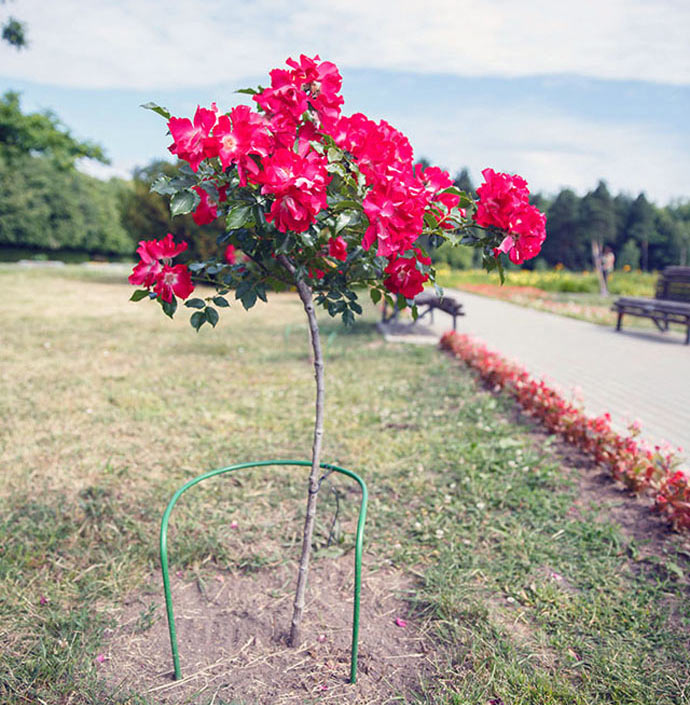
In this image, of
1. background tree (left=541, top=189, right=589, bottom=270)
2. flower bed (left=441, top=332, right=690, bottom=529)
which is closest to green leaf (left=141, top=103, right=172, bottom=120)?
flower bed (left=441, top=332, right=690, bottom=529)

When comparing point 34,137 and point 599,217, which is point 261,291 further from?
point 34,137

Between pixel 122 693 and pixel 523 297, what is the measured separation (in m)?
15.9

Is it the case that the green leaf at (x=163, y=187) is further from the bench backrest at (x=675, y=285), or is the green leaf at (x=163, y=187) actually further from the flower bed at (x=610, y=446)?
the bench backrest at (x=675, y=285)

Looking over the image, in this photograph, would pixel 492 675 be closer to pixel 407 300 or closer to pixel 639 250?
pixel 407 300

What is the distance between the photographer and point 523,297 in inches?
650

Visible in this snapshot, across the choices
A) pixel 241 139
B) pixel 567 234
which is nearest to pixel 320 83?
pixel 241 139

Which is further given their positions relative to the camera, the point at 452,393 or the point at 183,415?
the point at 452,393

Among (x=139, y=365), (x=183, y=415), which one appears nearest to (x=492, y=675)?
(x=183, y=415)

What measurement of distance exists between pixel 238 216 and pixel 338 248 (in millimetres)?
381

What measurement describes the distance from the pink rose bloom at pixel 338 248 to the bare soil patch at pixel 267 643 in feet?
4.37

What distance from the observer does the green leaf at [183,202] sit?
1.39 meters

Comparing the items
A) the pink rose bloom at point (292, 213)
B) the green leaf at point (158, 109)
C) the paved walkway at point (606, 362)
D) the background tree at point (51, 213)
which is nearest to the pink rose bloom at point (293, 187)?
the pink rose bloom at point (292, 213)

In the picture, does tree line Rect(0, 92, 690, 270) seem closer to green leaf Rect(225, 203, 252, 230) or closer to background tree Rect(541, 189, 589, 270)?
background tree Rect(541, 189, 589, 270)

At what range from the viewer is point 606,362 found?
6.96 m
